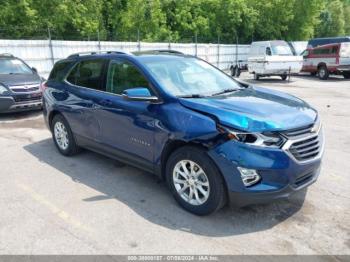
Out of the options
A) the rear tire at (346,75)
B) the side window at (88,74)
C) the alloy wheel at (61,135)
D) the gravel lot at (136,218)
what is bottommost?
the rear tire at (346,75)

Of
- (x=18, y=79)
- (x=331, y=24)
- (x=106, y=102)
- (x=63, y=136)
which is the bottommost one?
(x=63, y=136)

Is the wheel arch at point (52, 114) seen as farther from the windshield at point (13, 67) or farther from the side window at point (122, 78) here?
the windshield at point (13, 67)

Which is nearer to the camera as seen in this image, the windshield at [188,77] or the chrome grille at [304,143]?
the chrome grille at [304,143]

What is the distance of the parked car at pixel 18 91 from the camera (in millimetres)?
8773

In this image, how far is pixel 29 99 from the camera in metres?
9.09

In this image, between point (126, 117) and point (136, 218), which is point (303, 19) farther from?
point (136, 218)

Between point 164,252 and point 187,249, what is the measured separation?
0.70 ft

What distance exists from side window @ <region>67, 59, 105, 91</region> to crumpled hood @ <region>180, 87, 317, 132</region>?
1683 mm

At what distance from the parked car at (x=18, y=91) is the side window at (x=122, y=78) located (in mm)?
5019

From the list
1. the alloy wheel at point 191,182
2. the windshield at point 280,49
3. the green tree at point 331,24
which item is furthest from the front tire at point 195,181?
the green tree at point 331,24

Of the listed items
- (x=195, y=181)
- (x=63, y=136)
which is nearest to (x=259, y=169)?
(x=195, y=181)

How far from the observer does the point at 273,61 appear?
59.2ft

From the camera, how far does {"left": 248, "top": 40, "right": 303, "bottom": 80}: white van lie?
18016mm

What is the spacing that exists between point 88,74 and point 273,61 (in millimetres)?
14479
